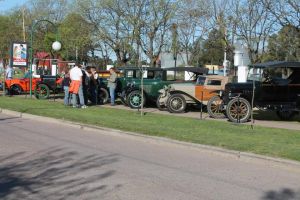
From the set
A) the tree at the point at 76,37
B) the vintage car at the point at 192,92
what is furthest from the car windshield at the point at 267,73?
the tree at the point at 76,37

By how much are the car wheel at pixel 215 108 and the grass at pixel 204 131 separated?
1.72 metres

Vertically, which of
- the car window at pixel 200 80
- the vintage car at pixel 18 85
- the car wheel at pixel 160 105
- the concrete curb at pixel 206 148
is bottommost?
the concrete curb at pixel 206 148

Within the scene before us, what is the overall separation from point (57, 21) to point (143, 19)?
29.8 m

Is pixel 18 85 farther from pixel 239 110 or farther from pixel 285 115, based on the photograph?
pixel 239 110

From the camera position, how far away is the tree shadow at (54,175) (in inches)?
287

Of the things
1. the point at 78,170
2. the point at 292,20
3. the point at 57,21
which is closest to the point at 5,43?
the point at 57,21

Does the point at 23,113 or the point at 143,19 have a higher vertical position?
the point at 143,19

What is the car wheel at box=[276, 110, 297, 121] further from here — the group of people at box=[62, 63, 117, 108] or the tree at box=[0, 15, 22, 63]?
the tree at box=[0, 15, 22, 63]

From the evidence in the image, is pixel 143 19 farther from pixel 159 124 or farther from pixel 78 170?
pixel 78 170

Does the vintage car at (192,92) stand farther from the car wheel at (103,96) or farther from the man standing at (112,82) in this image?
the car wheel at (103,96)

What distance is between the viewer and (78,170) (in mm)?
8906

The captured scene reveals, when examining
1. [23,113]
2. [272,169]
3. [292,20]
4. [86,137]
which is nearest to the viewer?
[272,169]

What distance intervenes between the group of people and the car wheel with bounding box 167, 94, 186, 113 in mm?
3704

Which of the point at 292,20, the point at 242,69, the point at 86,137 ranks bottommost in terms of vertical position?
the point at 86,137
